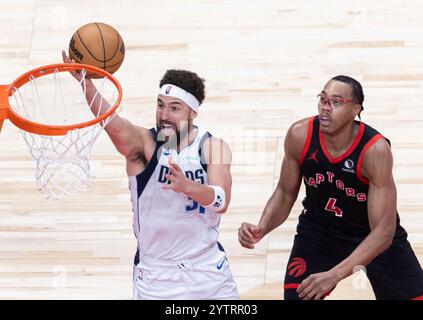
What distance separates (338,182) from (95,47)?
125cm

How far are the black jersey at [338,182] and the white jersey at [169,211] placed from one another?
19.7 inches

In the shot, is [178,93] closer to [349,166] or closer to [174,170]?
[174,170]

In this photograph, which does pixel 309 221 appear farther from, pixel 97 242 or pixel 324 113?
pixel 97 242

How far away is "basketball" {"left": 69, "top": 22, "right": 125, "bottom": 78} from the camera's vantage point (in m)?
5.92

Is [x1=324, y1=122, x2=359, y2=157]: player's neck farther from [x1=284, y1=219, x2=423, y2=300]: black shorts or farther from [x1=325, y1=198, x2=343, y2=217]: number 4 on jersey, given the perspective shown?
[x1=284, y1=219, x2=423, y2=300]: black shorts

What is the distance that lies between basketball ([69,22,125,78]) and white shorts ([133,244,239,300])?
36.0 inches

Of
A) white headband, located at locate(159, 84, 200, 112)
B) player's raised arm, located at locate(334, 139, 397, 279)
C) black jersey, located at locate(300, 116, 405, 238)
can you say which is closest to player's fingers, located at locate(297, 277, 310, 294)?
player's raised arm, located at locate(334, 139, 397, 279)

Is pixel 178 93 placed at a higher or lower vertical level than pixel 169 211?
higher

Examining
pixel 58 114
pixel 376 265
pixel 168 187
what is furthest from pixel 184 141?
pixel 58 114

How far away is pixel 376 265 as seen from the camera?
603 cm

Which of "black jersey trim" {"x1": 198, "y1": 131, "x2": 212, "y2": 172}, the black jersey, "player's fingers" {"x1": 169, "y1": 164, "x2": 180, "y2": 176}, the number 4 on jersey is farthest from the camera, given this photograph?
the number 4 on jersey

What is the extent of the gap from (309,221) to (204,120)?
194 cm
